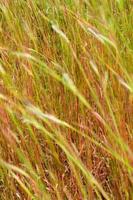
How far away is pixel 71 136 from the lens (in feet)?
4.20

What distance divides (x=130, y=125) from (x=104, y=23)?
0.27 m

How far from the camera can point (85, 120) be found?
127 centimetres

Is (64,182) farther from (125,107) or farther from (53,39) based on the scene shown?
(53,39)

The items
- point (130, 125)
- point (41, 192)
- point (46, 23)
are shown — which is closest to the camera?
point (41, 192)

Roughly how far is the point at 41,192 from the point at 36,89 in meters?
0.45

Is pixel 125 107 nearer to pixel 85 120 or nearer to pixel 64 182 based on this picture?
pixel 85 120

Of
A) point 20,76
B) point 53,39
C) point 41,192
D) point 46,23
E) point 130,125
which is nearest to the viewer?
point 41,192

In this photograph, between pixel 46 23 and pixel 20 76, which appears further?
pixel 46 23

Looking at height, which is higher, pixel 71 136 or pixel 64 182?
pixel 71 136

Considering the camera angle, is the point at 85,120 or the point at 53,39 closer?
the point at 85,120

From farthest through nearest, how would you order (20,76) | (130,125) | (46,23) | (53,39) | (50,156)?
(46,23) < (53,39) < (20,76) < (50,156) < (130,125)

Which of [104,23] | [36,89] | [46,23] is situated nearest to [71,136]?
[36,89]

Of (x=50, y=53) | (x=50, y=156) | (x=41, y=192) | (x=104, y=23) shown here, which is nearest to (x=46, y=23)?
(x=50, y=53)

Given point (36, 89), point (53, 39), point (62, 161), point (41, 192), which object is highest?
point (53, 39)
